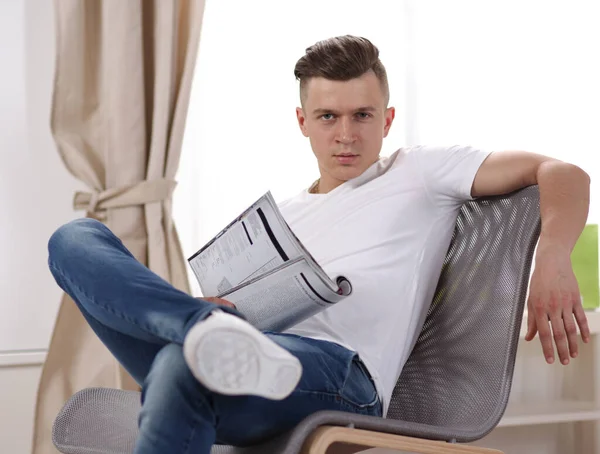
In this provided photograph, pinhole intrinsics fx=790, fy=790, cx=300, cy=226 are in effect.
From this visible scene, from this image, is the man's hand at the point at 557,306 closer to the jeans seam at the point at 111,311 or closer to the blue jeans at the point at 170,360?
the blue jeans at the point at 170,360

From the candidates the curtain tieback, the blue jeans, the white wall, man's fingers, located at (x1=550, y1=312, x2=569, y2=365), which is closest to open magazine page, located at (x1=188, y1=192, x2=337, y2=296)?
the blue jeans

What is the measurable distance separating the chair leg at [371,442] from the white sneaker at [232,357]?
0.73ft

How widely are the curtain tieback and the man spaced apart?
0.71m

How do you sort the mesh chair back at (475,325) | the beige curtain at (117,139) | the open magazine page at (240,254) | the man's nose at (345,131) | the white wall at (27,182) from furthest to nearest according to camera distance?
the white wall at (27,182)
the beige curtain at (117,139)
the man's nose at (345,131)
the mesh chair back at (475,325)
the open magazine page at (240,254)

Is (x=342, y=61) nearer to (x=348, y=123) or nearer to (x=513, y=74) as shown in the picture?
(x=348, y=123)

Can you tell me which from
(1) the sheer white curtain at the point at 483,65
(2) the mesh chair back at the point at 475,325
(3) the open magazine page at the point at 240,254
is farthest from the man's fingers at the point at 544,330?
(1) the sheer white curtain at the point at 483,65

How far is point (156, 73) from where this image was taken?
93.1 inches

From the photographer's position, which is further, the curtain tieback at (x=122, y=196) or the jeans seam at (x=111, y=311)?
the curtain tieback at (x=122, y=196)

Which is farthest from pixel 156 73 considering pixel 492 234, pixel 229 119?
pixel 492 234

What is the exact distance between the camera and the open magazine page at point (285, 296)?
3.87 feet

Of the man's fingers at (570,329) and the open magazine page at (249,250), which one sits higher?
the open magazine page at (249,250)

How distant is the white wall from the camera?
242 centimetres

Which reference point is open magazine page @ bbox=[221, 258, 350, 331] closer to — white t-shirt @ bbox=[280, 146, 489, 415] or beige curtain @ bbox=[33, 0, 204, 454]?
white t-shirt @ bbox=[280, 146, 489, 415]

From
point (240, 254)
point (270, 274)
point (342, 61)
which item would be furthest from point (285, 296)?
point (342, 61)
